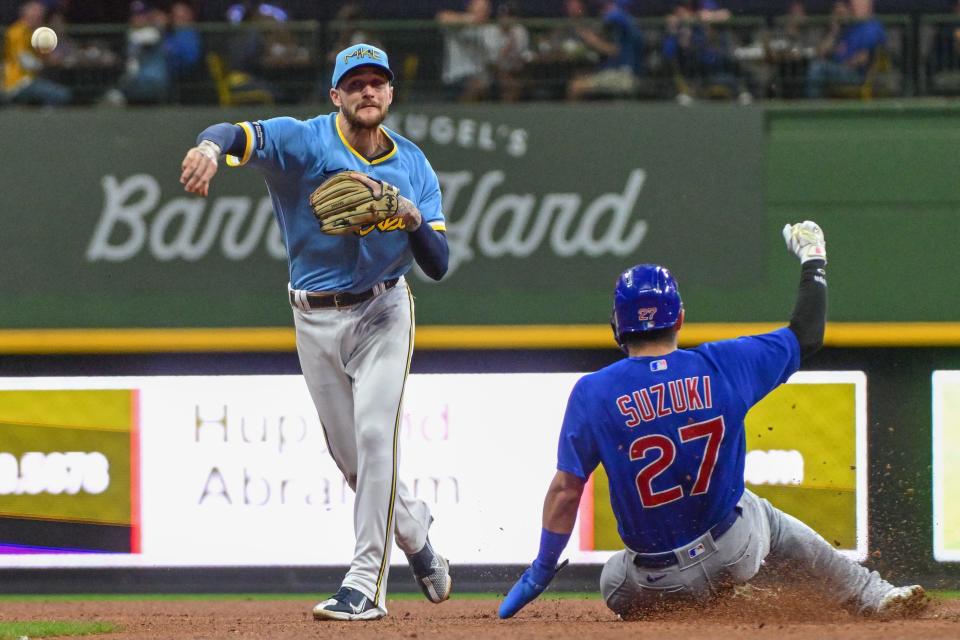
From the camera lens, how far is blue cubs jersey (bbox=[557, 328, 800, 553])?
4793 mm

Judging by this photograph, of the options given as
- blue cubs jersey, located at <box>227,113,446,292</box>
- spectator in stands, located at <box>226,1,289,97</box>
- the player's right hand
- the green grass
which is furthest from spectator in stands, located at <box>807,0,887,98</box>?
the green grass

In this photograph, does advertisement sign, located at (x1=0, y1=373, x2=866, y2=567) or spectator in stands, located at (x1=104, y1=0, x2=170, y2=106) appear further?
spectator in stands, located at (x1=104, y1=0, x2=170, y2=106)

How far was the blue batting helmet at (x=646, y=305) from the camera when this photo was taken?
482 cm

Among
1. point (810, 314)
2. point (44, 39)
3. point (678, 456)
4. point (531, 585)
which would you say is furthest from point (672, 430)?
point (44, 39)

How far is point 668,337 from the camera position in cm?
488

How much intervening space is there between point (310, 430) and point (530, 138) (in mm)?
2313

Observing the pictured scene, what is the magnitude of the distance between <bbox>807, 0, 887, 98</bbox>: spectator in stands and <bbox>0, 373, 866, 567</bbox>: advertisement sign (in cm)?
202

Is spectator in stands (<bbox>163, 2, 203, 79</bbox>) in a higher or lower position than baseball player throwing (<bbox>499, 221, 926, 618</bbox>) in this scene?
higher

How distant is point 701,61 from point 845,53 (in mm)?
937

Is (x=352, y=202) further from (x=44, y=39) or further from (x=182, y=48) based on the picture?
(x=182, y=48)

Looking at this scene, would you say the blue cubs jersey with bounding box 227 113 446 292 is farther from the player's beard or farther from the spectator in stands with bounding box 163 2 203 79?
the spectator in stands with bounding box 163 2 203 79

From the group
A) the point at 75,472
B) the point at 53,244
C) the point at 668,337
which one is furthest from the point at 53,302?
the point at 668,337

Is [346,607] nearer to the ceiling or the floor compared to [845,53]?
nearer to the floor

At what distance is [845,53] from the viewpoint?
916 cm
